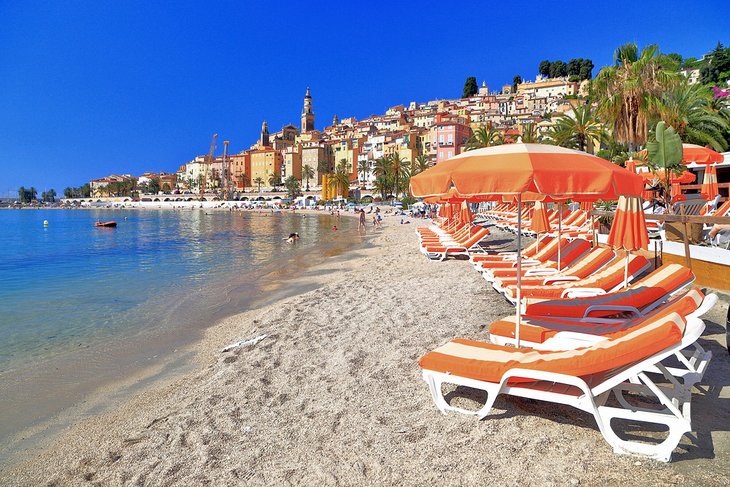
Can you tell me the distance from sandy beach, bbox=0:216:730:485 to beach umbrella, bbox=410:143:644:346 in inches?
66.2

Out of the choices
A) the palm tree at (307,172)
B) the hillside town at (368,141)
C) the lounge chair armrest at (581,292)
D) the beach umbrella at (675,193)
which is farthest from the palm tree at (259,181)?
the lounge chair armrest at (581,292)

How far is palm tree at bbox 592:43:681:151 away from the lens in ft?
56.2

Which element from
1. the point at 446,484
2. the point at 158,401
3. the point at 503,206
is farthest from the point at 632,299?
the point at 503,206

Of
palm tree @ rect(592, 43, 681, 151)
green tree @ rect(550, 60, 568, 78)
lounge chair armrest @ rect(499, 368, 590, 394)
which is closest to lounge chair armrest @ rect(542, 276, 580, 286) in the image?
lounge chair armrest @ rect(499, 368, 590, 394)

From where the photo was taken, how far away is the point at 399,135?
100 metres

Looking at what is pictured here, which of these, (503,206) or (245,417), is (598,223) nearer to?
(245,417)

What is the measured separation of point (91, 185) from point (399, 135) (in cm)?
14257

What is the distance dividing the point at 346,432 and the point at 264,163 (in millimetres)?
135012

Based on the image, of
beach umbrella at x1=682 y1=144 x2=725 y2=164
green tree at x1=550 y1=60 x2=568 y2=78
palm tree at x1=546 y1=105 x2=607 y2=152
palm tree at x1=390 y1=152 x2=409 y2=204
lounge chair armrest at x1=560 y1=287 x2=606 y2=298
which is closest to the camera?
lounge chair armrest at x1=560 y1=287 x2=606 y2=298

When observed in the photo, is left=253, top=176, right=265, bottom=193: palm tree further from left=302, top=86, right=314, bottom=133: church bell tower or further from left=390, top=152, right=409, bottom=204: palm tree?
left=390, top=152, right=409, bottom=204: palm tree

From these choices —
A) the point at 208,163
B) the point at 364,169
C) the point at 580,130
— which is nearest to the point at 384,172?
the point at 364,169

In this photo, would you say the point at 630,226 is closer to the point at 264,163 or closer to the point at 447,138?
the point at 447,138

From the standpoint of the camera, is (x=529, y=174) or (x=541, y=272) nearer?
(x=529, y=174)

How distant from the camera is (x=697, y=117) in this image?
22469 mm
